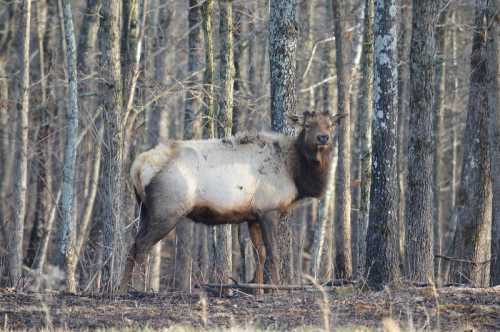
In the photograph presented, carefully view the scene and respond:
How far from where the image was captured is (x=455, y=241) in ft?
53.8

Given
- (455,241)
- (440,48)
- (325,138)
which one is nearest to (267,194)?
(325,138)

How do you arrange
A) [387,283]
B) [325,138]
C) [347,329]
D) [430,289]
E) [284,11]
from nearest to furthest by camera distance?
[347,329] < [430,289] < [387,283] < [325,138] < [284,11]

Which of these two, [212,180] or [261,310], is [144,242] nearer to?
[212,180]

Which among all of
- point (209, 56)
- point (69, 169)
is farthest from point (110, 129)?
point (209, 56)

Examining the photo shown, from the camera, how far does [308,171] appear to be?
13.0 meters

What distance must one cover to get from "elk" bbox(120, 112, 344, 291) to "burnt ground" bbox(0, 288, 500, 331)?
105 centimetres

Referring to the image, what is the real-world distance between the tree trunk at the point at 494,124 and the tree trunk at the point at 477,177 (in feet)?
4.54

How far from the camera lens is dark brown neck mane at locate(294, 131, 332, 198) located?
13.0 meters

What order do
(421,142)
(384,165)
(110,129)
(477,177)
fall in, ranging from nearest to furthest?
(384,165)
(421,142)
(110,129)
(477,177)

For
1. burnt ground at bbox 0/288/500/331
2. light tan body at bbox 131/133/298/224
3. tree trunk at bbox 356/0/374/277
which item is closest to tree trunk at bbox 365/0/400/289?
burnt ground at bbox 0/288/500/331

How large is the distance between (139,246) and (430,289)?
4.01 m

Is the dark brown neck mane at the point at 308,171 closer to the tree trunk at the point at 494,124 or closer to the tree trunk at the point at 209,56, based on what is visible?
the tree trunk at the point at 494,124

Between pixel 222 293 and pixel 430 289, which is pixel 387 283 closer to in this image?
pixel 430 289

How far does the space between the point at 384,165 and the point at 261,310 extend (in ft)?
8.95
